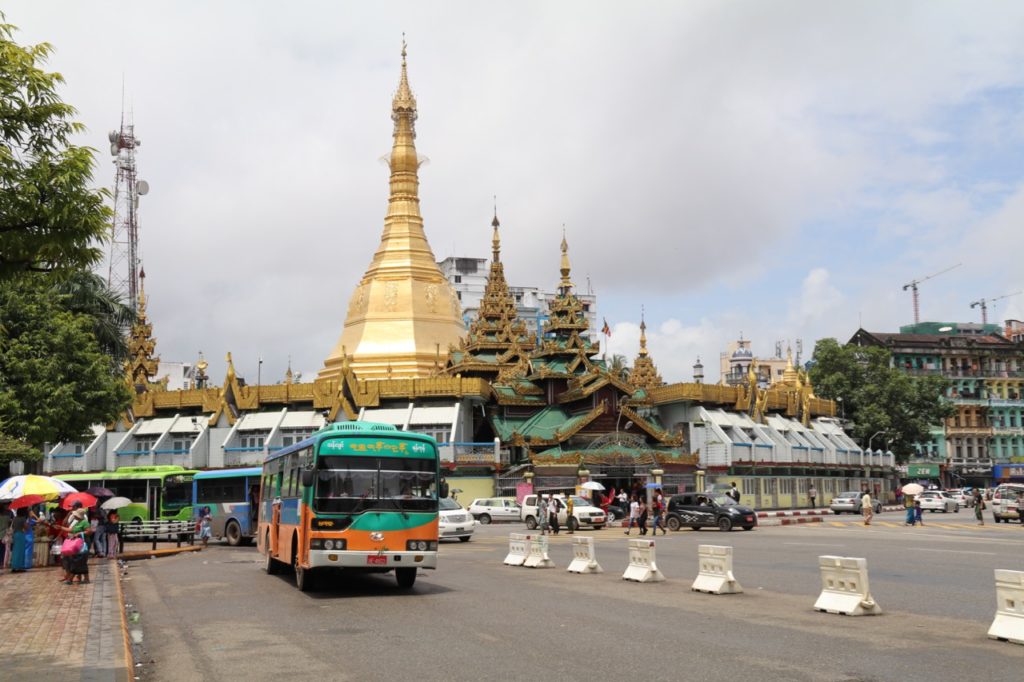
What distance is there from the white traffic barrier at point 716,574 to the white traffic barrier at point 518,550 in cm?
647

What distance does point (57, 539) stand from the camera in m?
25.5

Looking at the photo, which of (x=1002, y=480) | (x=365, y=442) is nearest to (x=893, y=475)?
(x=1002, y=480)

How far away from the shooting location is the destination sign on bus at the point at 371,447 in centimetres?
1744

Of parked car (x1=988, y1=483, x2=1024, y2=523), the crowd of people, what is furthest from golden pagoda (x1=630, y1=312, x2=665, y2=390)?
the crowd of people

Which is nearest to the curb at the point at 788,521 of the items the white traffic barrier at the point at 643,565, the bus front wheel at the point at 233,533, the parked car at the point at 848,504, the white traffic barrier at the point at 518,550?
the parked car at the point at 848,504

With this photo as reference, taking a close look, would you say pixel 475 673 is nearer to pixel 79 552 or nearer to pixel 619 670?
pixel 619 670

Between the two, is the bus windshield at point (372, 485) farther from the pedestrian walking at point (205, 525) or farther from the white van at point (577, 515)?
the white van at point (577, 515)

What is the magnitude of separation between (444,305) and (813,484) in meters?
26.0

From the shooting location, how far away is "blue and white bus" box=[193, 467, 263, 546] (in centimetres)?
3419

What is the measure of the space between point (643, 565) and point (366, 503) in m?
5.43

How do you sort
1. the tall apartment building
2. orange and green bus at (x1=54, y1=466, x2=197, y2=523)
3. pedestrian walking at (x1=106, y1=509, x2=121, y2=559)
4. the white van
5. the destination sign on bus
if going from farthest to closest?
the tall apartment building
the white van
orange and green bus at (x1=54, y1=466, x2=197, y2=523)
pedestrian walking at (x1=106, y1=509, x2=121, y2=559)
the destination sign on bus

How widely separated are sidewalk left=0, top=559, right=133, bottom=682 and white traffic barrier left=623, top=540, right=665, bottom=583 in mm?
9009

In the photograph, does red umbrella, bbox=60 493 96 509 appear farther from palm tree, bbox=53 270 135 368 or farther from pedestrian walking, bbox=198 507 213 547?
palm tree, bbox=53 270 135 368

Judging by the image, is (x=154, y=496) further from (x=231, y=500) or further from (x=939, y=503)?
(x=939, y=503)
